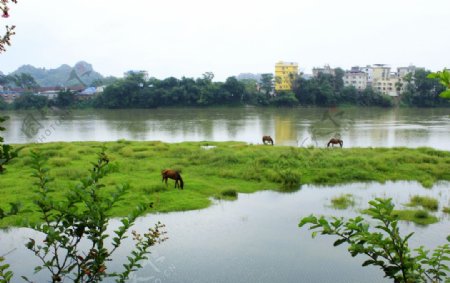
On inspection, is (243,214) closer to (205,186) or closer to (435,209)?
(205,186)

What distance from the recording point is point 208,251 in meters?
8.07

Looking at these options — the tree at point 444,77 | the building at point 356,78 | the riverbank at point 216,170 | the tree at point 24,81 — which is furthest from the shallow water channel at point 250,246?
the building at point 356,78

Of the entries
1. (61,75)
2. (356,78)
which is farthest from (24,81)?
(61,75)

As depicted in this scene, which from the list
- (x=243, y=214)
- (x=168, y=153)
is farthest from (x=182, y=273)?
(x=168, y=153)

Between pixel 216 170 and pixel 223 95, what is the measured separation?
43922 mm

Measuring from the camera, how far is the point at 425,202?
435 inches

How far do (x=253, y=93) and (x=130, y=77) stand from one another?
18355mm

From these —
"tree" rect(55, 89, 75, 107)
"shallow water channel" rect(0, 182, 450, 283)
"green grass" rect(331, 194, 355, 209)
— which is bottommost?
"shallow water channel" rect(0, 182, 450, 283)

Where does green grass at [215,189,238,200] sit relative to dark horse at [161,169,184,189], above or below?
below

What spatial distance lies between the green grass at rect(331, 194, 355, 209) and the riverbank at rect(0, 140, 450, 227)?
1726 millimetres

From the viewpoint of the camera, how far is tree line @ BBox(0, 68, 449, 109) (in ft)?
184

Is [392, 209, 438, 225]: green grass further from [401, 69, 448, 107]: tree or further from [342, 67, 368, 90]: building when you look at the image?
[342, 67, 368, 90]: building

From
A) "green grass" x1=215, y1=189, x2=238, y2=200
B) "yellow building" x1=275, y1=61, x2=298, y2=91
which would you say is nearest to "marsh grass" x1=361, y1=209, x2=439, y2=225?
"green grass" x1=215, y1=189, x2=238, y2=200

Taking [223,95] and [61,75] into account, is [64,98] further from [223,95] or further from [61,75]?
[61,75]
